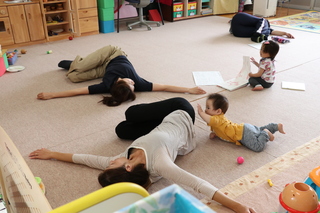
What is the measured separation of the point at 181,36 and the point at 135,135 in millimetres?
2739

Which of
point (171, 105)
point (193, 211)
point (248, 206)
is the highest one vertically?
point (193, 211)

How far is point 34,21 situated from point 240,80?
2766 millimetres

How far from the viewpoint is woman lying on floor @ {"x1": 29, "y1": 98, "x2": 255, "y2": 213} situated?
1438 millimetres

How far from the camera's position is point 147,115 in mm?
1939

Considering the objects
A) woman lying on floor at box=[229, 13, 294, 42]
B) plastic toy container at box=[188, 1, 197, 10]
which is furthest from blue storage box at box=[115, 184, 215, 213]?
plastic toy container at box=[188, 1, 197, 10]

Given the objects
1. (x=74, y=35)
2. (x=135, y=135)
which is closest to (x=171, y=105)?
(x=135, y=135)

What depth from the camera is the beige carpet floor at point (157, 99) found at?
5.82 ft

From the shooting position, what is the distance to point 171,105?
6.38 feet

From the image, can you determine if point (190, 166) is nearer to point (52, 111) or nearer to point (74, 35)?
point (52, 111)

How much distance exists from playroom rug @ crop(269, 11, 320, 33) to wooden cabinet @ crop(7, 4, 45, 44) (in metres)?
3.49

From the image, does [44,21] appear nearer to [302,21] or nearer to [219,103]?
[219,103]

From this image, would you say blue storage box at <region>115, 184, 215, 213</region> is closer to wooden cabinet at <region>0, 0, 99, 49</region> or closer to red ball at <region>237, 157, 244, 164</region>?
red ball at <region>237, 157, 244, 164</region>

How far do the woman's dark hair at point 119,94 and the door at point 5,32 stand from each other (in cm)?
215

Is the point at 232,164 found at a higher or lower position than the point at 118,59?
lower
